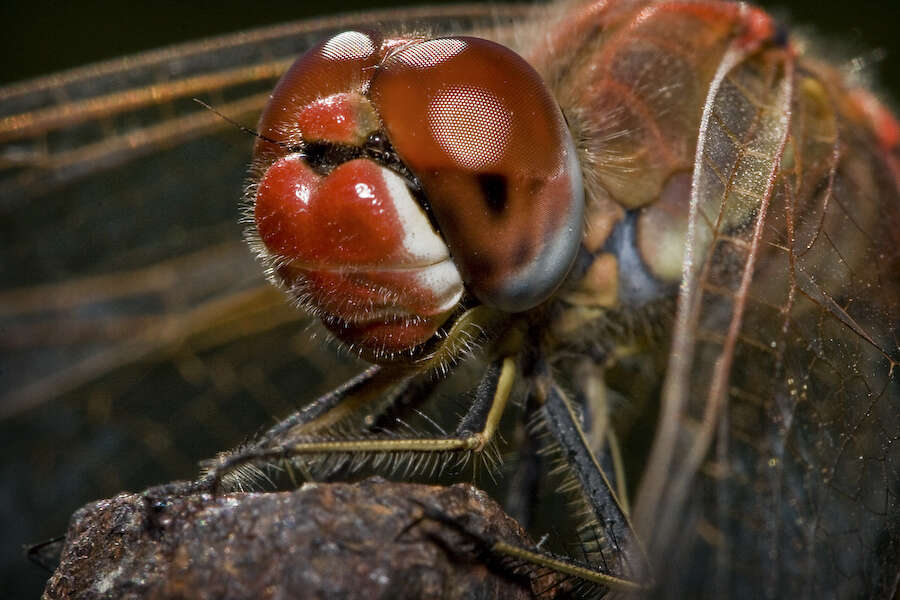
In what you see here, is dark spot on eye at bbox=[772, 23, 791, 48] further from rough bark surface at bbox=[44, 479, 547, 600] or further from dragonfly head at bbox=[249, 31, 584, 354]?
rough bark surface at bbox=[44, 479, 547, 600]

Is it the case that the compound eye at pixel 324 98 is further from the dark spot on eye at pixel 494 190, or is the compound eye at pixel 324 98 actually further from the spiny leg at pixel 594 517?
the spiny leg at pixel 594 517

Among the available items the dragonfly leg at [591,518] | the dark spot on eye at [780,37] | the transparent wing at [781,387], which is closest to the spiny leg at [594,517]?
the dragonfly leg at [591,518]

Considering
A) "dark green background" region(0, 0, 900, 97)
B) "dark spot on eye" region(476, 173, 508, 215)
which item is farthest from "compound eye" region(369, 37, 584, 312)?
"dark green background" region(0, 0, 900, 97)

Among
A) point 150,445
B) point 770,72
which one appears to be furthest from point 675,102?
point 150,445

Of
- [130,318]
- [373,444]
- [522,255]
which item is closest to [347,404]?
[373,444]

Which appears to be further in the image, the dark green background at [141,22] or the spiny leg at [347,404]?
the dark green background at [141,22]

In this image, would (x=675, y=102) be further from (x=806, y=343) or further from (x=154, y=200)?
(x=154, y=200)
